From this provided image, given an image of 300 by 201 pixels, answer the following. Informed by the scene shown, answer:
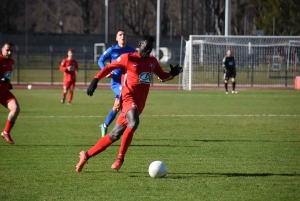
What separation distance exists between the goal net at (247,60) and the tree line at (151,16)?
36.6 ft

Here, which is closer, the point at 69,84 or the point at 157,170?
the point at 157,170

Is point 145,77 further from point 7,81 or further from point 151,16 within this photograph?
point 151,16

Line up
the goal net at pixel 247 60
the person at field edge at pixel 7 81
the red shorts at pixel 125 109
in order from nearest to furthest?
the red shorts at pixel 125 109 → the person at field edge at pixel 7 81 → the goal net at pixel 247 60

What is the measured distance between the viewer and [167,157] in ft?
35.4

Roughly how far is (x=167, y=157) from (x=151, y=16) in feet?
201

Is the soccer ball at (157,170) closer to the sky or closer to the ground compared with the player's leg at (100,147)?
closer to the ground

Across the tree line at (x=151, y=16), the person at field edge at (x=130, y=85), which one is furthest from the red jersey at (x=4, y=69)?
the tree line at (x=151, y=16)

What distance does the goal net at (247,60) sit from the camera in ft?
110

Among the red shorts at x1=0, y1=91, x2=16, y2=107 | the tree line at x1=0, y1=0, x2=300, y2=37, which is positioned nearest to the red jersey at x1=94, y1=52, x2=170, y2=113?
the red shorts at x1=0, y1=91, x2=16, y2=107

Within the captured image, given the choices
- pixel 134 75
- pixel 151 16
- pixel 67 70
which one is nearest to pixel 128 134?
pixel 134 75

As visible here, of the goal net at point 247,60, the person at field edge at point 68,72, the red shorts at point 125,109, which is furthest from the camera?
the goal net at point 247,60

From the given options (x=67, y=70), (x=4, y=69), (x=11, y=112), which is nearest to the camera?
(x=4, y=69)

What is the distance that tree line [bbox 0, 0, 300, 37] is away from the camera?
49787 mm

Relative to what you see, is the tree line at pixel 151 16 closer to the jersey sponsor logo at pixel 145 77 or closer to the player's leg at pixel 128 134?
the jersey sponsor logo at pixel 145 77
